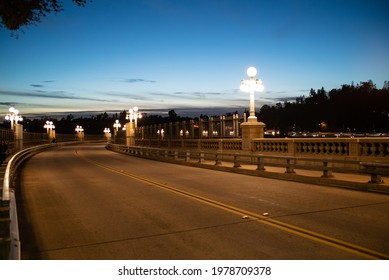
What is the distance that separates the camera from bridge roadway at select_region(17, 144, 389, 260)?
700 cm

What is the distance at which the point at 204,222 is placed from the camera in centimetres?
925

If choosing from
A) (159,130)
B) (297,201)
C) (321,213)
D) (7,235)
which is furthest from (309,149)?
(159,130)

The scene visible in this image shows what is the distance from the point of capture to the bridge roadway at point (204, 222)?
6996 millimetres

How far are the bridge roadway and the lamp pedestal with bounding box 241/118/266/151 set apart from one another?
989 centimetres

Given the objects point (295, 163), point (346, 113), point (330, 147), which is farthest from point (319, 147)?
point (346, 113)

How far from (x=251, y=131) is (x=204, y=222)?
16.6m

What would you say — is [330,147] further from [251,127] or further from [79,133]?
[79,133]

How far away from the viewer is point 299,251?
6844mm

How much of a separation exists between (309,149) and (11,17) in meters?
15.6

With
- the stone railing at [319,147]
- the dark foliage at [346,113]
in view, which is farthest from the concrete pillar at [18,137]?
the dark foliage at [346,113]

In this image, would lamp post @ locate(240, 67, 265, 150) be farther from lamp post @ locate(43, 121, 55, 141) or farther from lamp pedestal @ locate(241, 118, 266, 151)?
lamp post @ locate(43, 121, 55, 141)

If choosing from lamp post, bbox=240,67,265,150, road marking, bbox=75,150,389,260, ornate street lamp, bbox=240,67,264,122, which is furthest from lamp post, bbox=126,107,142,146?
road marking, bbox=75,150,389,260

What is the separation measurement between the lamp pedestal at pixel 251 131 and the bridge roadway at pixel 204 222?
32.4 feet
